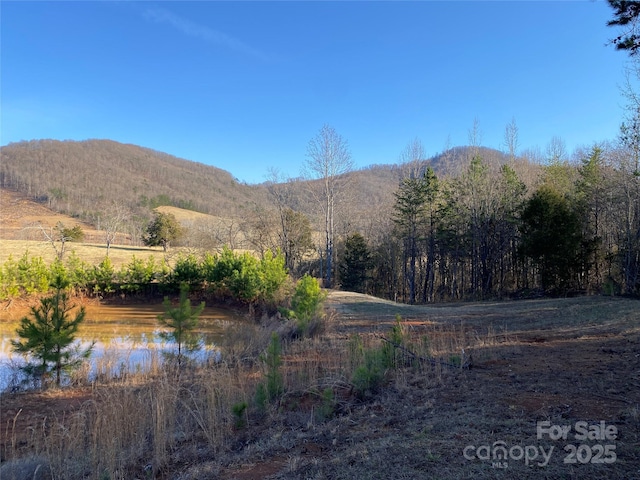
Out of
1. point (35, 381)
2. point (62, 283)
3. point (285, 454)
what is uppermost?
point (62, 283)

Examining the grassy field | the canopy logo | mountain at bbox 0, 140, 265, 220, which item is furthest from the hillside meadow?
mountain at bbox 0, 140, 265, 220

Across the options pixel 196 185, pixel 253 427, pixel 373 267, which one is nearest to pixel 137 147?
pixel 196 185

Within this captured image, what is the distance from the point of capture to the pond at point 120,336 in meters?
8.38

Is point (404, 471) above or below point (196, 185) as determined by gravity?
below

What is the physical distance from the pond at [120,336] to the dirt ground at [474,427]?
168cm

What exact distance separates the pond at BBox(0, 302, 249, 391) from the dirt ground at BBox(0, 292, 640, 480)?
5.50 feet

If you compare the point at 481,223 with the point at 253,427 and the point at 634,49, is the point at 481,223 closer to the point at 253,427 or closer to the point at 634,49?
the point at 634,49

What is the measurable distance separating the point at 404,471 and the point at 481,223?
82.3ft

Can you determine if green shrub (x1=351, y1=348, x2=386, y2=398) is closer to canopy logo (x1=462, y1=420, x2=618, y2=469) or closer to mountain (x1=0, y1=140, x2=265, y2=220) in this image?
canopy logo (x1=462, y1=420, x2=618, y2=469)

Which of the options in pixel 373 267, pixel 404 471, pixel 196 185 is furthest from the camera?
pixel 196 185

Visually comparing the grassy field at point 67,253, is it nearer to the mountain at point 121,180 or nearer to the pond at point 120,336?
the pond at point 120,336

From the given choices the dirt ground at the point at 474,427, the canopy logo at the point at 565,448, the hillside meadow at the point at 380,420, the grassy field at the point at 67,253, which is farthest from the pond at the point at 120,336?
the grassy field at the point at 67,253

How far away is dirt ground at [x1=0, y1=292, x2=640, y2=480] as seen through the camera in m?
2.78

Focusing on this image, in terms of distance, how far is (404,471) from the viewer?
9.12 feet
